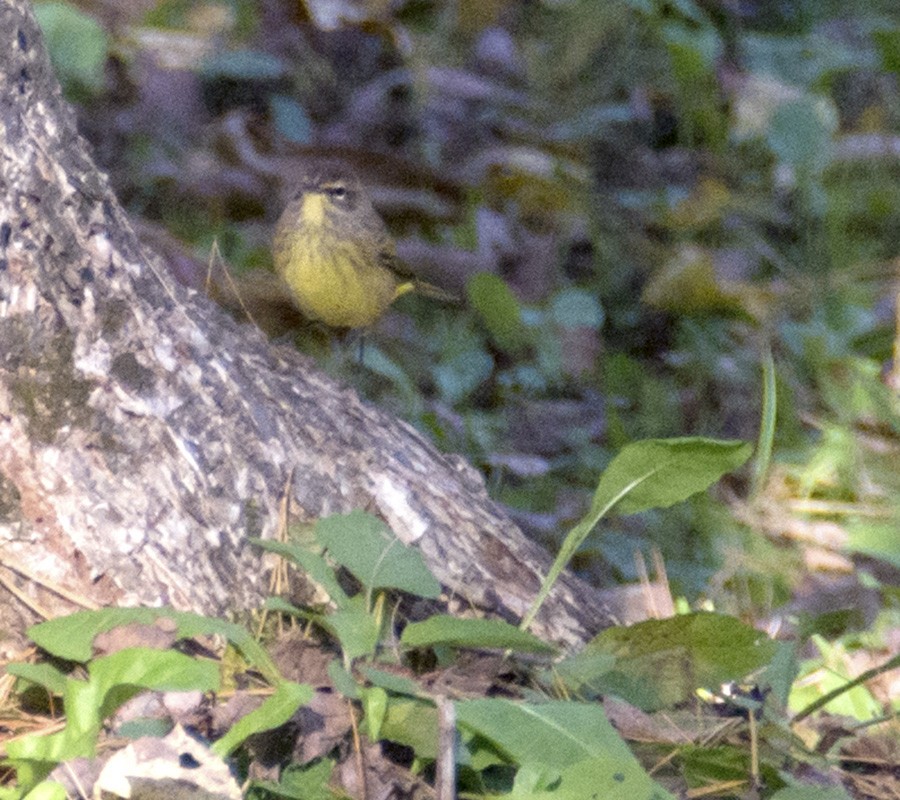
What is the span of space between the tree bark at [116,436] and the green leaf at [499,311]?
2.83 metres

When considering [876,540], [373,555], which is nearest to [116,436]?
[373,555]

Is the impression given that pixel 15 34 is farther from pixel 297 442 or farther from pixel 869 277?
pixel 869 277

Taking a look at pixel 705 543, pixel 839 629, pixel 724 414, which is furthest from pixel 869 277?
pixel 839 629

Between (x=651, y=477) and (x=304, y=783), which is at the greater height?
(x=651, y=477)

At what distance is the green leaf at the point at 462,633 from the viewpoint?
2.35 m

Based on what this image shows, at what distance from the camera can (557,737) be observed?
89.0 inches

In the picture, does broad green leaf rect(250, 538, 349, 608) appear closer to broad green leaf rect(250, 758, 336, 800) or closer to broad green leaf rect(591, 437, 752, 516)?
broad green leaf rect(250, 758, 336, 800)

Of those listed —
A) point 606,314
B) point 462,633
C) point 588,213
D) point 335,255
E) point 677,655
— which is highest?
point 462,633

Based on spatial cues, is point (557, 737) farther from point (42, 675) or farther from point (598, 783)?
point (42, 675)

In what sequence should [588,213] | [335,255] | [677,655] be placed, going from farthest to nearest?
[588,213] → [335,255] → [677,655]

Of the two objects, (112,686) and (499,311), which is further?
(499,311)

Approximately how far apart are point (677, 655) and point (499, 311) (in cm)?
312

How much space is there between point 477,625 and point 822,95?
5377 millimetres

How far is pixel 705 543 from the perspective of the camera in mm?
4410
